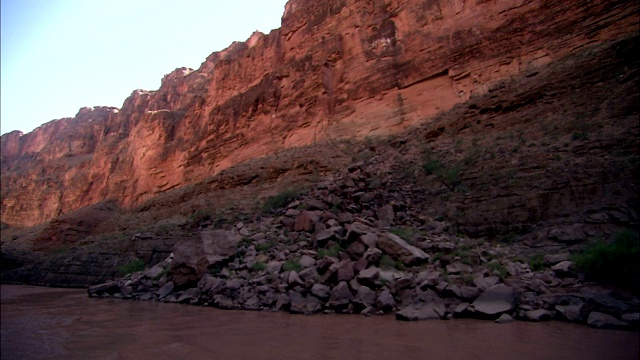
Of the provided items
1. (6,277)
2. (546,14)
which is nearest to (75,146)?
(6,277)

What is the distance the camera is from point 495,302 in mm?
5082

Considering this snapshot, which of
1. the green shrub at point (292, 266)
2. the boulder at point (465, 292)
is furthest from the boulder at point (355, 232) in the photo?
the boulder at point (465, 292)

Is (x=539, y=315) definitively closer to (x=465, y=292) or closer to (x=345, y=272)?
(x=465, y=292)

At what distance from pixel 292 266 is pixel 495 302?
375 cm

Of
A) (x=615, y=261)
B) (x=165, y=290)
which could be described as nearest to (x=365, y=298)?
(x=615, y=261)

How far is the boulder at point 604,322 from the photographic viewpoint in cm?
410

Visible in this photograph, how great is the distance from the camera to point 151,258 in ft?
40.8

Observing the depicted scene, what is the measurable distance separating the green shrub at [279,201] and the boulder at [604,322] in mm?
9329

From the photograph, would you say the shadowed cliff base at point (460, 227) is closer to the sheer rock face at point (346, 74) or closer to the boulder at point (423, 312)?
the boulder at point (423, 312)

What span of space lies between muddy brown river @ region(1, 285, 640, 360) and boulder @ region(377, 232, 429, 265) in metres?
1.86

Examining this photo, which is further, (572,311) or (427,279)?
(427,279)

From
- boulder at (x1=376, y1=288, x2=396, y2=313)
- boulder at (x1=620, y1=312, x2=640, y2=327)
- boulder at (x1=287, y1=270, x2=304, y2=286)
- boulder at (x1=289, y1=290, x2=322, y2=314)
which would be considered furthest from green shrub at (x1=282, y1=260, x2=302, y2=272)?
boulder at (x1=620, y1=312, x2=640, y2=327)

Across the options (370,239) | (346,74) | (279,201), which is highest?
(346,74)

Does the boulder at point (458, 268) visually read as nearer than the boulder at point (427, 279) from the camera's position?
No
